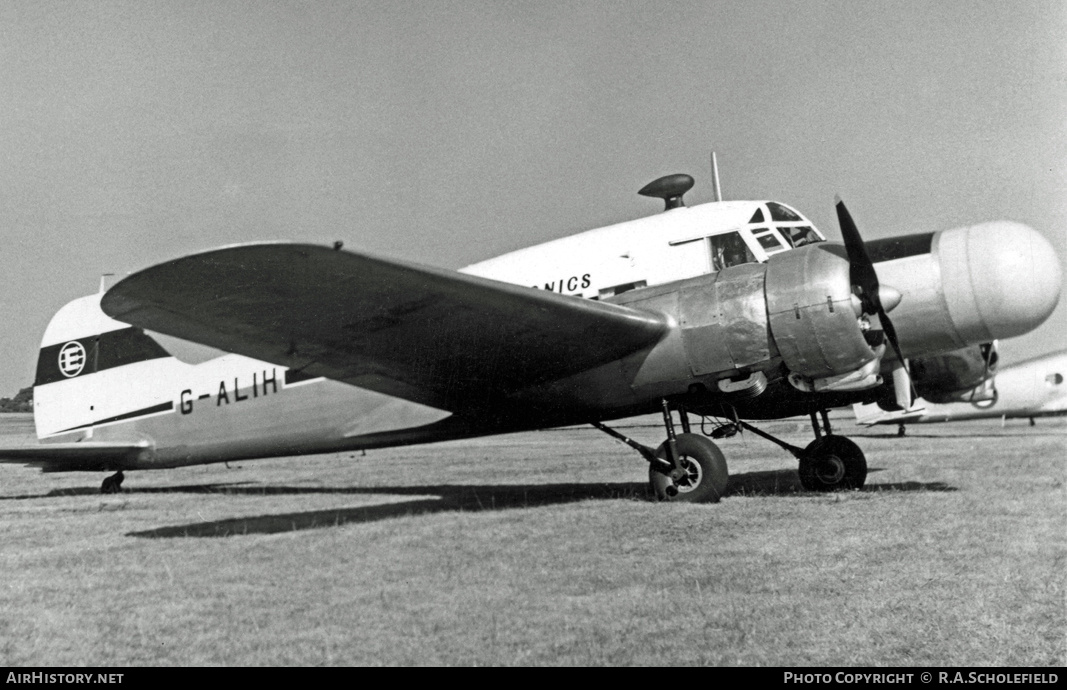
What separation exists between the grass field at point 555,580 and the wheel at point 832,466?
366 mm

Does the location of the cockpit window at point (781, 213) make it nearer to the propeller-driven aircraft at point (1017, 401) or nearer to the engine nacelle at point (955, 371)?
the engine nacelle at point (955, 371)

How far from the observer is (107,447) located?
35.9 feet

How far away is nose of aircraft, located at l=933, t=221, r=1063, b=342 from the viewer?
7016 millimetres

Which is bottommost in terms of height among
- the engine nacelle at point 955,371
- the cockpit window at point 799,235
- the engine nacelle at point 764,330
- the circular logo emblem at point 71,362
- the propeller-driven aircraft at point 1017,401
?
the propeller-driven aircraft at point 1017,401

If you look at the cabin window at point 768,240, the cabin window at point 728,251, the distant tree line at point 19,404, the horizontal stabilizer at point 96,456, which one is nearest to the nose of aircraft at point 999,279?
the cabin window at point 768,240

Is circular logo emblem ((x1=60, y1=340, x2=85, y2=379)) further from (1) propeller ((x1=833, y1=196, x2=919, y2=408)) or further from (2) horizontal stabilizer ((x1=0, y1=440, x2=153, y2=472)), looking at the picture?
(1) propeller ((x1=833, y1=196, x2=919, y2=408))

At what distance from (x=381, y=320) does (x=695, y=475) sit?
297cm

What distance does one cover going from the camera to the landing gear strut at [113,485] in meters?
11.5

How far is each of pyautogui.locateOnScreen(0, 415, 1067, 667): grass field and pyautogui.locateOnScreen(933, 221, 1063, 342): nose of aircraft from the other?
1.50 metres

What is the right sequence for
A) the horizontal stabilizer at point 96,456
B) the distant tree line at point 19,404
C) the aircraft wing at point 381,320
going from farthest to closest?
1. the distant tree line at point 19,404
2. the horizontal stabilizer at point 96,456
3. the aircraft wing at point 381,320

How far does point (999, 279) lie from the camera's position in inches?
276

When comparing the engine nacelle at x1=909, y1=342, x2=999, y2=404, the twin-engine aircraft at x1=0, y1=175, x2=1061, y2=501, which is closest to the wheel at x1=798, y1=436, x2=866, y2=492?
the twin-engine aircraft at x1=0, y1=175, x2=1061, y2=501
